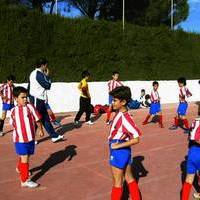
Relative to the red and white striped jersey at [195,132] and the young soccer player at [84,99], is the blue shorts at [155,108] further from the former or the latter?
the red and white striped jersey at [195,132]

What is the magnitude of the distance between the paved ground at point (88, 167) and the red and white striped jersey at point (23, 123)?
767mm

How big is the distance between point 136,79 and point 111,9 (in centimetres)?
984

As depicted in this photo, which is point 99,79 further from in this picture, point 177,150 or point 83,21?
point 177,150

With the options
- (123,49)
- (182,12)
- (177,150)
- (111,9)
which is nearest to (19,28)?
(123,49)

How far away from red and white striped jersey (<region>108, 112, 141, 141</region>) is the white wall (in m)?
10.6

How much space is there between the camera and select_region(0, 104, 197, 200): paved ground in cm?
639

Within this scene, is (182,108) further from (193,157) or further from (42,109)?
(193,157)

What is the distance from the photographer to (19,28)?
15617 millimetres

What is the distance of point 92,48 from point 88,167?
10947 mm

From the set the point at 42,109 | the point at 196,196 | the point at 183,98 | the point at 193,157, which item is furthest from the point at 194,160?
the point at 183,98

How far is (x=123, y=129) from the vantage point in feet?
16.5

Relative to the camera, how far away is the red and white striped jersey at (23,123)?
6547 millimetres

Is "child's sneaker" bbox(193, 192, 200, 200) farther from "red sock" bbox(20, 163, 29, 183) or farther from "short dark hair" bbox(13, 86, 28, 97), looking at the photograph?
"short dark hair" bbox(13, 86, 28, 97)

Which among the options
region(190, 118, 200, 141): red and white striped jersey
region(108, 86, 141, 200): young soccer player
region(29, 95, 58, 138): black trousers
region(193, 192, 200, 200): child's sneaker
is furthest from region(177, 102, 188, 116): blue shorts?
region(108, 86, 141, 200): young soccer player
